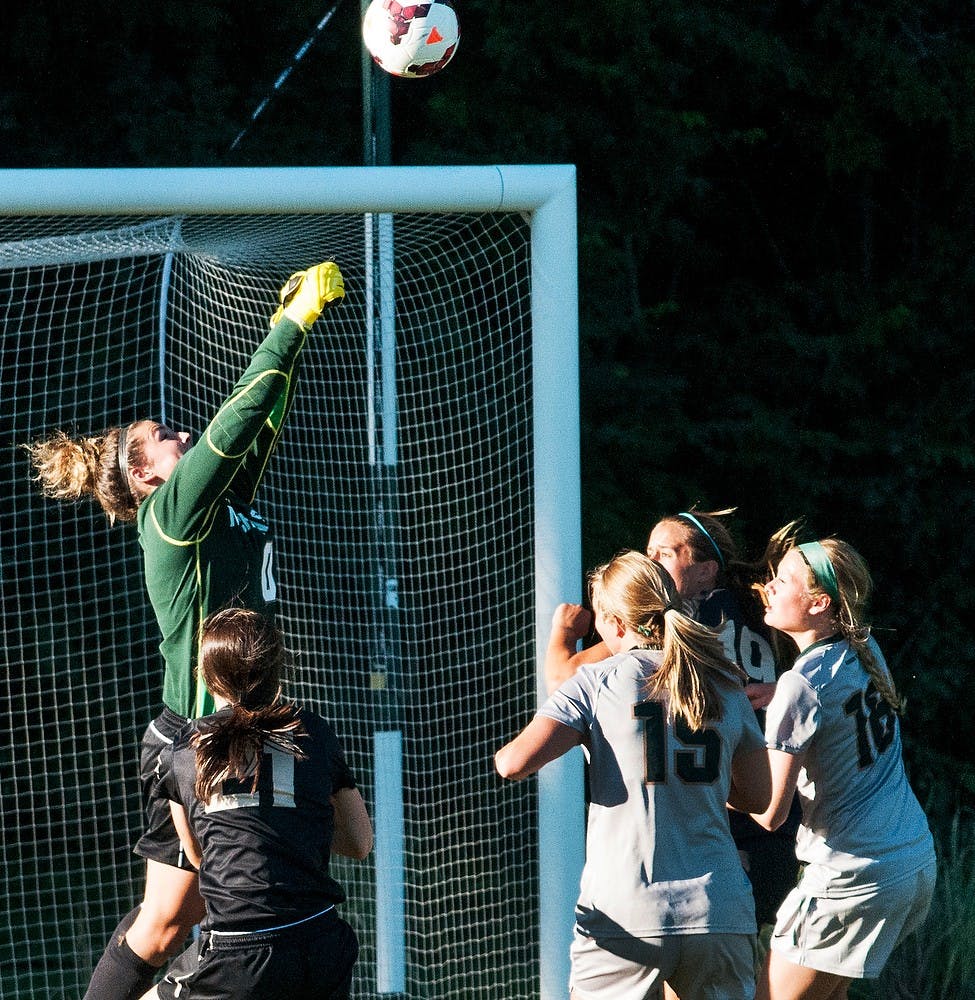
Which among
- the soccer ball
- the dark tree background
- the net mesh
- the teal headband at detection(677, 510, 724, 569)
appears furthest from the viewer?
the dark tree background

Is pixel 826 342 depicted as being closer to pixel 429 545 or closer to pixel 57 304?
pixel 429 545

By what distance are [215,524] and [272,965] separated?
1.26 metres

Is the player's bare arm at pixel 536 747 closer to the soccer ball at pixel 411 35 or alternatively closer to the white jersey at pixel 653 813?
the white jersey at pixel 653 813

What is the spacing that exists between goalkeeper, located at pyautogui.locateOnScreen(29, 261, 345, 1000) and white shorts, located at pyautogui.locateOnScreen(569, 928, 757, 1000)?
1177 millimetres

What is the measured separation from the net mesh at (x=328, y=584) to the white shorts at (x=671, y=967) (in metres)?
2.28

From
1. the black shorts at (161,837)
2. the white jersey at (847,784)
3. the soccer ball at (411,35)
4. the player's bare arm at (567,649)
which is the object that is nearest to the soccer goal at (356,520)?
the soccer ball at (411,35)

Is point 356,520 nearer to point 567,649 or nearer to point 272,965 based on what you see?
point 567,649

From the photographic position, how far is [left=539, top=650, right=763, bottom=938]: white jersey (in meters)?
2.84

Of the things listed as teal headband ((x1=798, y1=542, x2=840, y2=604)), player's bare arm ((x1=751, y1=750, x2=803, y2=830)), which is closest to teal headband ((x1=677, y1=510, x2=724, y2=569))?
teal headband ((x1=798, y1=542, x2=840, y2=604))

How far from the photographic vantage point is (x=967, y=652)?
838 centimetres

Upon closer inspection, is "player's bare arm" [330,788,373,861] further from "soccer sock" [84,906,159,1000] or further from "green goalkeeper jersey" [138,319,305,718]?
"soccer sock" [84,906,159,1000]

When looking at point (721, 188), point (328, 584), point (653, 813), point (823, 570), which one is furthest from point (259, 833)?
point (721, 188)

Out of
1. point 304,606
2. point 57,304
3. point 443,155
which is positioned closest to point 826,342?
point 443,155

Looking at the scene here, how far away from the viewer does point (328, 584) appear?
22.4ft
